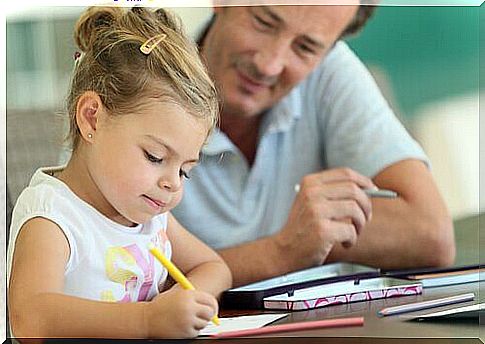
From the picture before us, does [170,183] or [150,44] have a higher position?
[150,44]

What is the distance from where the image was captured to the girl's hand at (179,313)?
0.67 meters

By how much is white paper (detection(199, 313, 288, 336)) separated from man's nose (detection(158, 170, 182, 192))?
0.36ft

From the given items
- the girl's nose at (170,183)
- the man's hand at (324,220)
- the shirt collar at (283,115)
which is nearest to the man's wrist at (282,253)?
the man's hand at (324,220)

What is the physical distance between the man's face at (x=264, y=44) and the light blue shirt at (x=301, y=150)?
41mm

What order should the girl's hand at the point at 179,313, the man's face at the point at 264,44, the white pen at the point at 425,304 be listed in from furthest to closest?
the man's face at the point at 264,44 → the white pen at the point at 425,304 → the girl's hand at the point at 179,313

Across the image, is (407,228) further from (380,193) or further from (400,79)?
(400,79)

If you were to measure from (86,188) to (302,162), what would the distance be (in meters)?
0.33

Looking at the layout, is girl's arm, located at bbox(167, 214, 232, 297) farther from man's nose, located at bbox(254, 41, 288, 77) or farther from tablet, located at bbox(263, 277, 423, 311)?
man's nose, located at bbox(254, 41, 288, 77)

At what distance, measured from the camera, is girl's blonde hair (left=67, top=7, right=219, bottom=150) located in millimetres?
727

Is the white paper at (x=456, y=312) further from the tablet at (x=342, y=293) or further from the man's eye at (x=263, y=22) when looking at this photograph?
the man's eye at (x=263, y=22)

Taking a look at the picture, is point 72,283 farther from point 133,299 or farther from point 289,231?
point 289,231

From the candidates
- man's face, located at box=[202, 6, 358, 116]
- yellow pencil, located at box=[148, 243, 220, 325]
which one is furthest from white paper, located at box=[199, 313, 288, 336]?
man's face, located at box=[202, 6, 358, 116]

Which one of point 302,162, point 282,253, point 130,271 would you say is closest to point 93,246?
point 130,271

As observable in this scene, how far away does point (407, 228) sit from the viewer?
98cm
